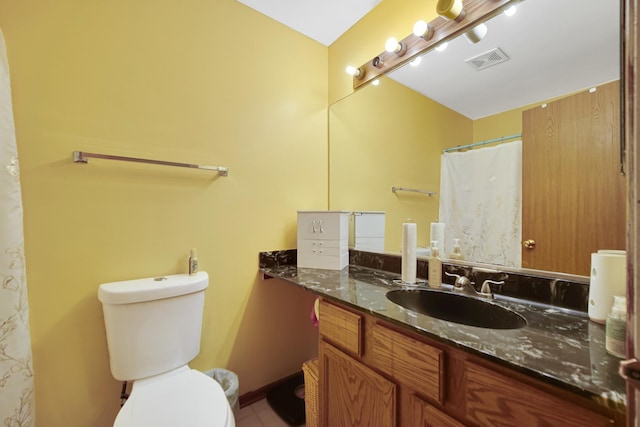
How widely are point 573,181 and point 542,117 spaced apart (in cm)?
27

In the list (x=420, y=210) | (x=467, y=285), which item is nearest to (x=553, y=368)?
(x=467, y=285)

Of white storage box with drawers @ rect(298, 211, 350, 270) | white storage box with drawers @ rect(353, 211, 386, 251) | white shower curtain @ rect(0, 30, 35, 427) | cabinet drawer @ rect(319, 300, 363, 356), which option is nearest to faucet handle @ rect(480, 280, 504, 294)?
cabinet drawer @ rect(319, 300, 363, 356)

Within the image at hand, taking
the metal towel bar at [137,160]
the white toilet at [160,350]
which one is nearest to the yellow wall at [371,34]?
the metal towel bar at [137,160]

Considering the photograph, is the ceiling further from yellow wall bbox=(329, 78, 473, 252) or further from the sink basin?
the sink basin

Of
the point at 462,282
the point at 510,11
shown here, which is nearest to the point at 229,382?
the point at 462,282

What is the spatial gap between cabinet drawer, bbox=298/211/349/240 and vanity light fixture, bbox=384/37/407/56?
94cm

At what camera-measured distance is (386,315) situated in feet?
2.88

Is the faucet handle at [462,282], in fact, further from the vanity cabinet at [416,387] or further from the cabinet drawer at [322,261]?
the cabinet drawer at [322,261]

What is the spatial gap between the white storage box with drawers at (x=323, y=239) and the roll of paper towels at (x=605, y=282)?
1055 mm

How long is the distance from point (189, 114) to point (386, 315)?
4.46ft

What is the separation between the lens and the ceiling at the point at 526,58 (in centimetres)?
90

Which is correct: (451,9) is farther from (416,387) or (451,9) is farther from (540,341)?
(416,387)

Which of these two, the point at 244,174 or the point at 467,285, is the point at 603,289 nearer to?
the point at 467,285

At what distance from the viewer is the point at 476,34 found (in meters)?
1.19
